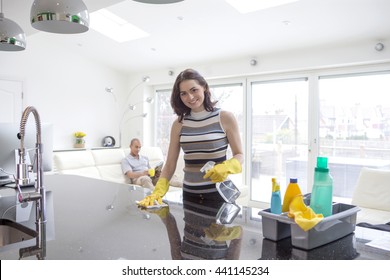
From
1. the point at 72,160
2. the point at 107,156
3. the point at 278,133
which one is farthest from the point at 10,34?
the point at 278,133

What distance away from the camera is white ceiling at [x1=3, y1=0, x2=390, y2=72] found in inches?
139

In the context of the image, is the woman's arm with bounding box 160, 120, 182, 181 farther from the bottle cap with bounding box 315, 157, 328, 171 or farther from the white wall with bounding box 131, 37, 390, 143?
the white wall with bounding box 131, 37, 390, 143

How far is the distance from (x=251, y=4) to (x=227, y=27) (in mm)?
534

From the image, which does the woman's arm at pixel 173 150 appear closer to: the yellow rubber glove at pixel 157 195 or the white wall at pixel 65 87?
the yellow rubber glove at pixel 157 195

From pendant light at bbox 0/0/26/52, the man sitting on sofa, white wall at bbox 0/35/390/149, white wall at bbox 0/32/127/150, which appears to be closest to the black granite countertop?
pendant light at bbox 0/0/26/52

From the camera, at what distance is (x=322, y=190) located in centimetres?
98

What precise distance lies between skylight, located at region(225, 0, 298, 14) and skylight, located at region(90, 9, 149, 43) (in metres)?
1.59

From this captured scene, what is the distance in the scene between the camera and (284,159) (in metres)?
5.23

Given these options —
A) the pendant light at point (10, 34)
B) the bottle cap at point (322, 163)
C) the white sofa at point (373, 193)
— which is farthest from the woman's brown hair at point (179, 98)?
the white sofa at point (373, 193)

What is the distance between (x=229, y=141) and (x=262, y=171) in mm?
3856

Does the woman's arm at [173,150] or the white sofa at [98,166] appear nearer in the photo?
the woman's arm at [173,150]

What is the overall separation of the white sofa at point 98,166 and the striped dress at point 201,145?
2702 millimetres

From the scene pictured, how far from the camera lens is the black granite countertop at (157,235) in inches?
36.3
